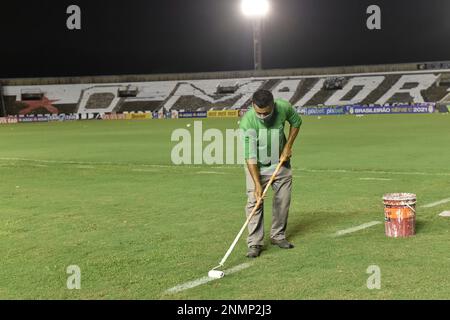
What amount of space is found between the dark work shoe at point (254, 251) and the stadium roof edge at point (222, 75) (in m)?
62.4

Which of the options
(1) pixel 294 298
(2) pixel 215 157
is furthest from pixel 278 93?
(1) pixel 294 298

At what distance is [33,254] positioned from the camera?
7137 mm

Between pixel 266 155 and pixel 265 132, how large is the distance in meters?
0.33

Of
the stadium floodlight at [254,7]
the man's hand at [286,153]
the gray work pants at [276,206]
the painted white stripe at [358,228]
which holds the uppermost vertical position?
the stadium floodlight at [254,7]

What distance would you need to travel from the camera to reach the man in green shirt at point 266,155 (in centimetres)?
683

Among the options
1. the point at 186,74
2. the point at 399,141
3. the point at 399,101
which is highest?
the point at 186,74

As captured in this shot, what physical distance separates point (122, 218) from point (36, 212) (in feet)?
6.01

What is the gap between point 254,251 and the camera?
6.85 meters

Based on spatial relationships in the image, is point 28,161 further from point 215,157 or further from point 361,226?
point 361,226

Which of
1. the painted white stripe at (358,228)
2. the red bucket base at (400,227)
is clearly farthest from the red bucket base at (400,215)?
the painted white stripe at (358,228)
